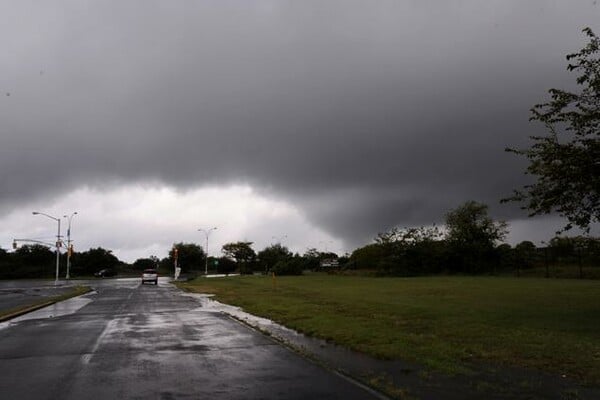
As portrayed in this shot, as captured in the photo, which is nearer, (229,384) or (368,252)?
(229,384)

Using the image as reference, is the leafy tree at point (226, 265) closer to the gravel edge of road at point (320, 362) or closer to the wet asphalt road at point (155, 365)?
the wet asphalt road at point (155, 365)

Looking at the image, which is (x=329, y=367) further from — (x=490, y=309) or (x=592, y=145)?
(x=490, y=309)

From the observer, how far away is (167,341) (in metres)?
14.8

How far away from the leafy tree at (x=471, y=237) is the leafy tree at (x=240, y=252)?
8497 cm

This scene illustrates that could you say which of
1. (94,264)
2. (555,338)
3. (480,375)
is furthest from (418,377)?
(94,264)

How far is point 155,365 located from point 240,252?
549ft

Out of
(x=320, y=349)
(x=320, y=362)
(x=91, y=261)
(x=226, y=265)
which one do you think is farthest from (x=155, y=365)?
(x=226, y=265)

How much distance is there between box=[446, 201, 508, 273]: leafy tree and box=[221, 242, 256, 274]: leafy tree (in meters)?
85.0

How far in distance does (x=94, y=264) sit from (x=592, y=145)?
130229mm

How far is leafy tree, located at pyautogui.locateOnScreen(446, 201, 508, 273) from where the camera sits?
83.5 meters

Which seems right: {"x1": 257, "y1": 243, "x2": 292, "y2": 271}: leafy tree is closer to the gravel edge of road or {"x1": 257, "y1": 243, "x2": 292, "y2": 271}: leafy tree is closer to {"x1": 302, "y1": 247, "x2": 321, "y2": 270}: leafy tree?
{"x1": 302, "y1": 247, "x2": 321, "y2": 270}: leafy tree

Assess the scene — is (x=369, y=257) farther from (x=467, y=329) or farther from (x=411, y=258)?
(x=467, y=329)

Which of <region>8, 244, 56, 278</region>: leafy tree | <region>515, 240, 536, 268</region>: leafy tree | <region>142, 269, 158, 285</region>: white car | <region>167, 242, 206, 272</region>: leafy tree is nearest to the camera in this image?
<region>142, 269, 158, 285</region>: white car

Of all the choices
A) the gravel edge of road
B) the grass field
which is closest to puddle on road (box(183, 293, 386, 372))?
the gravel edge of road
